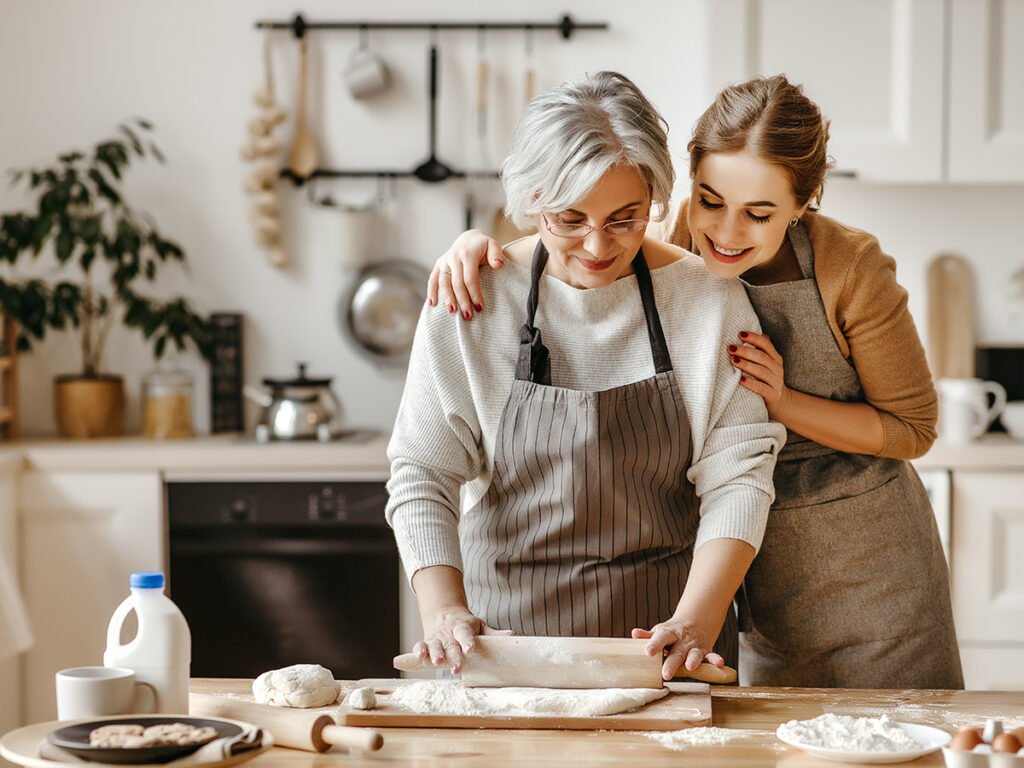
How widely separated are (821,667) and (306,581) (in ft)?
4.62

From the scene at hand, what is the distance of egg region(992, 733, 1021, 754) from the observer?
99 cm

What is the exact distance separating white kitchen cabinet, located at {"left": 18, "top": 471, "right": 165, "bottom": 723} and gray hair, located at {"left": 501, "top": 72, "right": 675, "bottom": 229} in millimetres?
1660

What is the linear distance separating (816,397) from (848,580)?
0.29 m

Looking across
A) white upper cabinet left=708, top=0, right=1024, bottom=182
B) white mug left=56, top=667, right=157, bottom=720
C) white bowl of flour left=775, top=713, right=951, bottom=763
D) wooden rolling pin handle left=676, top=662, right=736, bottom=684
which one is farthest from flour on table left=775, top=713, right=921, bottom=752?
white upper cabinet left=708, top=0, right=1024, bottom=182

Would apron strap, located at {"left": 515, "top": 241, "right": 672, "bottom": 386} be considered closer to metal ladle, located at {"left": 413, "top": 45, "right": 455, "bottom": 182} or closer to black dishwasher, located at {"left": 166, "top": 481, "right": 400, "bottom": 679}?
black dishwasher, located at {"left": 166, "top": 481, "right": 400, "bottom": 679}

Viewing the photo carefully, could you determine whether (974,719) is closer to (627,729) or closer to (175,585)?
(627,729)

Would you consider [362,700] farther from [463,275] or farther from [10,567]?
[10,567]

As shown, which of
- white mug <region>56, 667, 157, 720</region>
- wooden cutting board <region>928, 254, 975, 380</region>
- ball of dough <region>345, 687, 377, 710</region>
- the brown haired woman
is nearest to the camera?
white mug <region>56, 667, 157, 720</region>

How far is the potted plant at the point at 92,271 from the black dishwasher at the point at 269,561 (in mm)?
457

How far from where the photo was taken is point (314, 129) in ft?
10.2

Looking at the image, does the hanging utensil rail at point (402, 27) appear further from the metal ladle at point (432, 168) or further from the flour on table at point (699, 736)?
the flour on table at point (699, 736)

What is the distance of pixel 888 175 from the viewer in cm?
278

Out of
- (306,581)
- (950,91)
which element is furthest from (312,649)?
(950,91)

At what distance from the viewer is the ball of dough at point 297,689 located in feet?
3.92
